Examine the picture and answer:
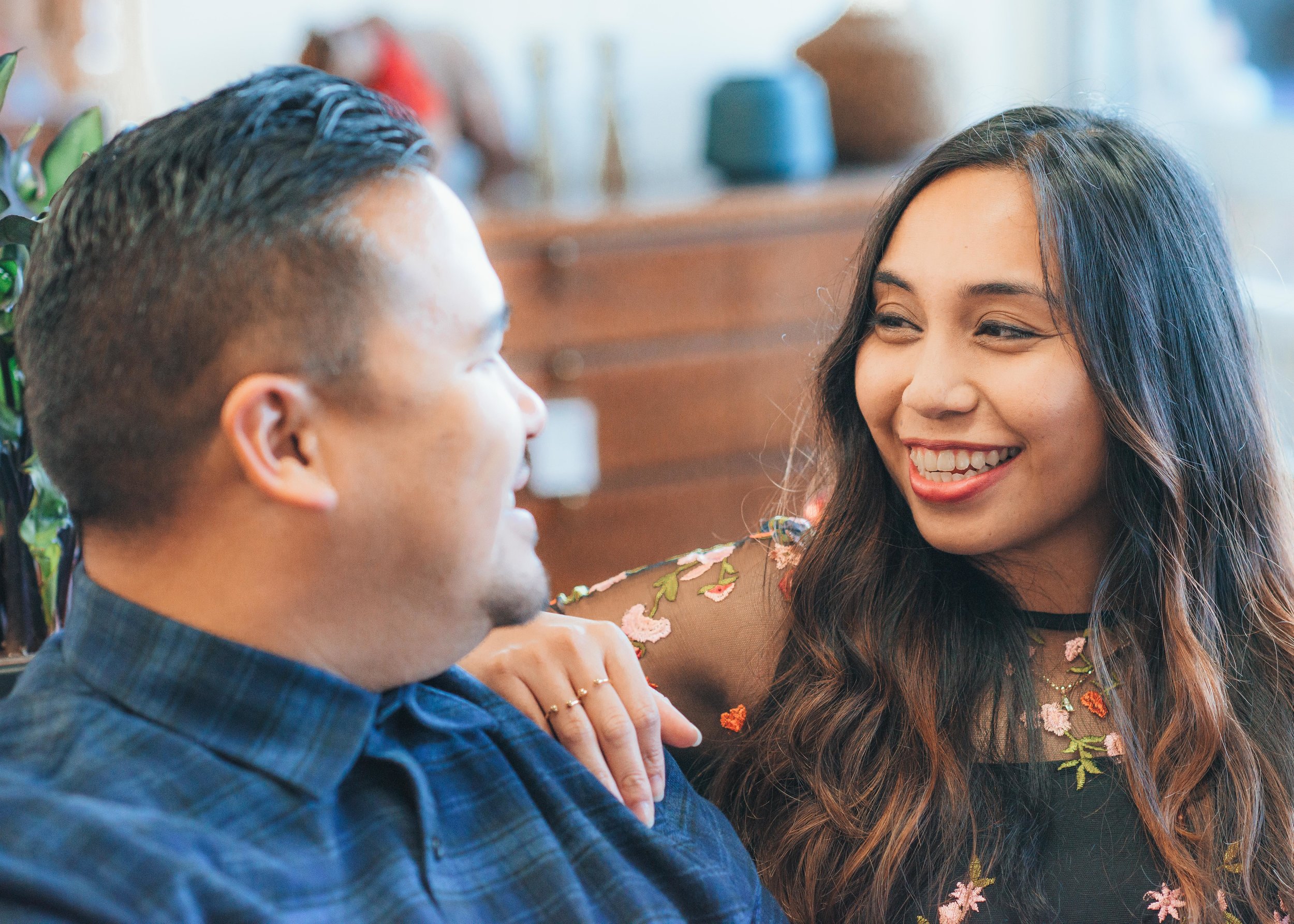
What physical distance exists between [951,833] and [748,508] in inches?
77.4

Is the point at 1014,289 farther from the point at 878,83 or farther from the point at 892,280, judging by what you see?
the point at 878,83

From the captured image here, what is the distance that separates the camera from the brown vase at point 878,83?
3.05 m

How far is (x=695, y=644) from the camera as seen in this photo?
138 cm

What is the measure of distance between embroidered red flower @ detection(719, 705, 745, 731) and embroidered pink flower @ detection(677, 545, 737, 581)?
152 mm

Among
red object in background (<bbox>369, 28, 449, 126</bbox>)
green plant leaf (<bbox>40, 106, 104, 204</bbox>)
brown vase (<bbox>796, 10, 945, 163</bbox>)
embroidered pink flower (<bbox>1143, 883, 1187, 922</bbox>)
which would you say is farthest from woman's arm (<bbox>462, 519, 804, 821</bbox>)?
brown vase (<bbox>796, 10, 945, 163</bbox>)

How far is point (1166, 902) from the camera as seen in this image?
1145 mm

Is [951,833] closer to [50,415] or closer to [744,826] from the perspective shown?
[744,826]

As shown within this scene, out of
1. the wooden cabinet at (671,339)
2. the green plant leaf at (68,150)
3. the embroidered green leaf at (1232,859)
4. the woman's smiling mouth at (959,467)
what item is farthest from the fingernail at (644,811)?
the wooden cabinet at (671,339)

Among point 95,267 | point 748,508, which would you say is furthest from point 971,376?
point 748,508

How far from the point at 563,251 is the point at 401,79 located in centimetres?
54

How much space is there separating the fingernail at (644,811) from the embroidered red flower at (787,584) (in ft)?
1.29

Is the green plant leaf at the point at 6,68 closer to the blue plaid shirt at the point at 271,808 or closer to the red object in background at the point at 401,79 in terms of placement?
the blue plaid shirt at the point at 271,808

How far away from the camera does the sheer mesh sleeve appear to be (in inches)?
54.3

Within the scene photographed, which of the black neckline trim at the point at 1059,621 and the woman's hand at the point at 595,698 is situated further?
the black neckline trim at the point at 1059,621
